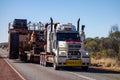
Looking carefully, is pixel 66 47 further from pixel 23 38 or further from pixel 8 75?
pixel 23 38

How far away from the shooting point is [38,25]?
41.2m

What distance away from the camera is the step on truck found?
27000mm

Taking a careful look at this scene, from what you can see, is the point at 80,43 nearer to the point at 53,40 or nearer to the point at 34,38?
the point at 53,40

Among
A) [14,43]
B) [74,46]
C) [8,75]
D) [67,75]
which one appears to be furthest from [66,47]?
[14,43]

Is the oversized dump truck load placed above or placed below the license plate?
above

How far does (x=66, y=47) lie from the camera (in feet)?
90.7

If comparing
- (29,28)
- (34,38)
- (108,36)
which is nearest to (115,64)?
(34,38)

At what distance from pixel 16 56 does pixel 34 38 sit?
6.37 metres

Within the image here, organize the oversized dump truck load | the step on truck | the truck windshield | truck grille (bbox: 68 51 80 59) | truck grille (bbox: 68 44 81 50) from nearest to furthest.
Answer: the step on truck
truck grille (bbox: 68 51 80 59)
truck grille (bbox: 68 44 81 50)
the truck windshield
the oversized dump truck load

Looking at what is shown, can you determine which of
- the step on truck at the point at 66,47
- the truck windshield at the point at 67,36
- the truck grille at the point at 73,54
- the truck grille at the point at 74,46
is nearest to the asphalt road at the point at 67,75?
the step on truck at the point at 66,47

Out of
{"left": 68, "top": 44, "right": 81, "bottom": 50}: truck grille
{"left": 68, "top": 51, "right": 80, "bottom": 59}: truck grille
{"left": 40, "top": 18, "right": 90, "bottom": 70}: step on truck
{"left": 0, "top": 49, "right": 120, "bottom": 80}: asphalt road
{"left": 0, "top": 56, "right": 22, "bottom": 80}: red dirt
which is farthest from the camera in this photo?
{"left": 68, "top": 44, "right": 81, "bottom": 50}: truck grille

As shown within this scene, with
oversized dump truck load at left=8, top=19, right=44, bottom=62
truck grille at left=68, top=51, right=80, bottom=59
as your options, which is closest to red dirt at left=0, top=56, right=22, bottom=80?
truck grille at left=68, top=51, right=80, bottom=59

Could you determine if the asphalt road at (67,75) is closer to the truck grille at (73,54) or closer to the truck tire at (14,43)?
the truck grille at (73,54)

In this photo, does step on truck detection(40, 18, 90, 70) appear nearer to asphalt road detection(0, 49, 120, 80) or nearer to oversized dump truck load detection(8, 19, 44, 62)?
asphalt road detection(0, 49, 120, 80)
